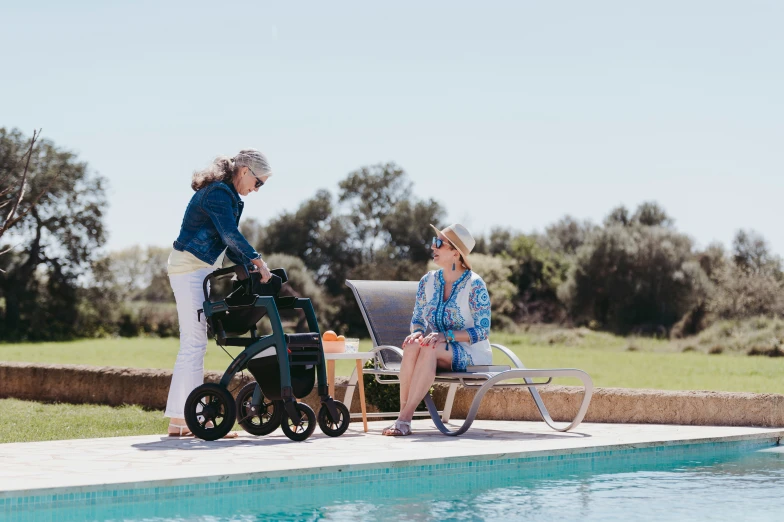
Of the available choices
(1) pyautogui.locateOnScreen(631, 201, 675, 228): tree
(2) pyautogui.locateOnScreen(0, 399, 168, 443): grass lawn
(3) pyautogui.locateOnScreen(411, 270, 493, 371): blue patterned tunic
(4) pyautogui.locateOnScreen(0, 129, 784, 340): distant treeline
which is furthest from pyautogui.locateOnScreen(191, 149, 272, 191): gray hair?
(1) pyautogui.locateOnScreen(631, 201, 675, 228): tree

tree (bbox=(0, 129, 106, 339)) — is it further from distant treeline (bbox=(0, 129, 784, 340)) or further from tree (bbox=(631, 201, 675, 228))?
tree (bbox=(631, 201, 675, 228))

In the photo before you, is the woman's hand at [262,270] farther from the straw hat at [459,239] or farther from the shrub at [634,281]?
the shrub at [634,281]

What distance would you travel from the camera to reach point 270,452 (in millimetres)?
4969

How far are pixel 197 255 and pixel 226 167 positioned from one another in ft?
1.81

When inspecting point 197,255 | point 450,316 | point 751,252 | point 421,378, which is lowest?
point 421,378

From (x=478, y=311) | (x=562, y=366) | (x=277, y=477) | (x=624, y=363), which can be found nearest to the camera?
(x=277, y=477)

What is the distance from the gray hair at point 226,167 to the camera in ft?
18.7

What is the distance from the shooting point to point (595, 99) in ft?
101

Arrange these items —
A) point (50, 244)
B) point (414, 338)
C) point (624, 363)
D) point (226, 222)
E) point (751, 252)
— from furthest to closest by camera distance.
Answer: point (751, 252) → point (50, 244) → point (624, 363) → point (414, 338) → point (226, 222)

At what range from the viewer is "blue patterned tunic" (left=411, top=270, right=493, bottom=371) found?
6.23 meters

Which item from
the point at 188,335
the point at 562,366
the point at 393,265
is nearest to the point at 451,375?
the point at 188,335

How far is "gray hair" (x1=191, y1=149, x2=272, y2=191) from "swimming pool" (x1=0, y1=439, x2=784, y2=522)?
2120 mm

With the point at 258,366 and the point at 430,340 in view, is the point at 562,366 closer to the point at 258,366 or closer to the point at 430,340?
the point at 430,340

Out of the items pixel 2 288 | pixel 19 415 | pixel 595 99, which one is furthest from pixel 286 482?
pixel 2 288
